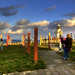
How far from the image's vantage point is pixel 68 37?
→ 20.2ft

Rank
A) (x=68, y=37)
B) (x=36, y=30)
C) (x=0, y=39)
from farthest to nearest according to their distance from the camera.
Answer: (x=0, y=39), (x=68, y=37), (x=36, y=30)

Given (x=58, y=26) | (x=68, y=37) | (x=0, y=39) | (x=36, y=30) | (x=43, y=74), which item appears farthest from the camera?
(x=58, y=26)

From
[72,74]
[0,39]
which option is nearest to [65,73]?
[72,74]

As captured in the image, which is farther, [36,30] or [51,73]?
[36,30]

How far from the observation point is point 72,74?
3.77 metres

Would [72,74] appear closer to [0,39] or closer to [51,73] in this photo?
[51,73]

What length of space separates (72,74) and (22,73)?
7.02ft

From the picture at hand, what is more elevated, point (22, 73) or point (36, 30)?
point (36, 30)

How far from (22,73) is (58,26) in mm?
36964

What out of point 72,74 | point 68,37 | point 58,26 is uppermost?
point 58,26

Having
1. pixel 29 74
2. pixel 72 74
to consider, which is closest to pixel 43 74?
pixel 29 74

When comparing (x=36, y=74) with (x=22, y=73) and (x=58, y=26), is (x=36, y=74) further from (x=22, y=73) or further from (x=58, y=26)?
(x=58, y=26)

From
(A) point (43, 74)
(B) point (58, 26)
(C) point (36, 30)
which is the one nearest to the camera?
(A) point (43, 74)

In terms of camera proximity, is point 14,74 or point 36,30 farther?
point 36,30
